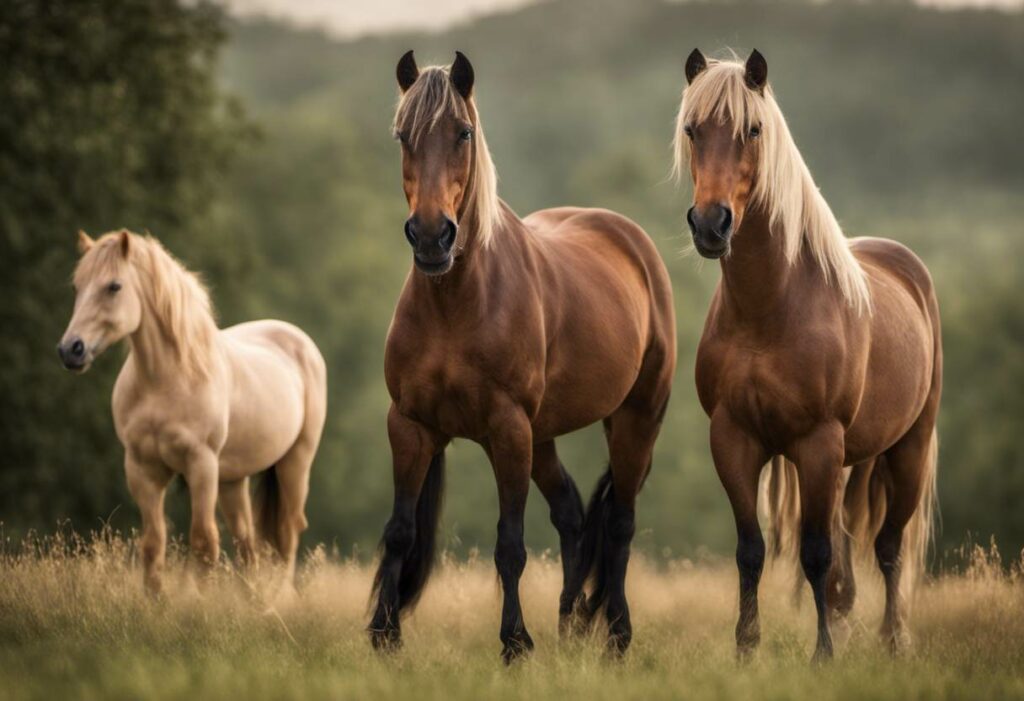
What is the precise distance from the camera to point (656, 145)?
44938 mm

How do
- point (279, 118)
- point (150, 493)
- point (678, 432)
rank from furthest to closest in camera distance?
1. point (279, 118)
2. point (678, 432)
3. point (150, 493)

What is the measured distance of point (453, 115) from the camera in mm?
5871

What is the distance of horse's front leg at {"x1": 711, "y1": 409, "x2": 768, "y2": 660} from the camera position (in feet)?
20.6

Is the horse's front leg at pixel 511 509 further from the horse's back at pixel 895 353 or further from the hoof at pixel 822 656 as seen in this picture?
the horse's back at pixel 895 353

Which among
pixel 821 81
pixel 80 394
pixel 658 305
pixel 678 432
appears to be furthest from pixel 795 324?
pixel 821 81

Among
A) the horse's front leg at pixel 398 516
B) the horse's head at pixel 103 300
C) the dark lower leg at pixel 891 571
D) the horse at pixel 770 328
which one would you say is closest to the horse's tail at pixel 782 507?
the dark lower leg at pixel 891 571

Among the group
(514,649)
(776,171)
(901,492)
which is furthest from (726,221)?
(901,492)

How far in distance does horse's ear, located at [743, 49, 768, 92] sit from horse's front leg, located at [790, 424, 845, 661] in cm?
169

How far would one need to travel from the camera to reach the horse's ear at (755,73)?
20.0 ft

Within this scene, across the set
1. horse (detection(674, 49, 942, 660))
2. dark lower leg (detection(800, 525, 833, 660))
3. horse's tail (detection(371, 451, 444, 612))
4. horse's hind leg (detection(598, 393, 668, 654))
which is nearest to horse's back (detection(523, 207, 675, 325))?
horse's hind leg (detection(598, 393, 668, 654))

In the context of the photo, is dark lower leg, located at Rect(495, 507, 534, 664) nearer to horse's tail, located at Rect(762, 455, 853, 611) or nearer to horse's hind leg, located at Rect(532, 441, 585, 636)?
horse's hind leg, located at Rect(532, 441, 585, 636)

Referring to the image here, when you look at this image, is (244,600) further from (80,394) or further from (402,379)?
(80,394)

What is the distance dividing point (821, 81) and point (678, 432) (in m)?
36.1

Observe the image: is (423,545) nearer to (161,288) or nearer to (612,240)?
(612,240)
